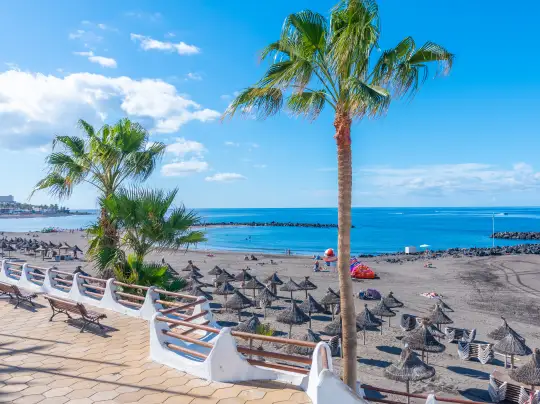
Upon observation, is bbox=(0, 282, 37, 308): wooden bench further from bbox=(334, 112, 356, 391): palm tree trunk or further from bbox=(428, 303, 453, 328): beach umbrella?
bbox=(428, 303, 453, 328): beach umbrella

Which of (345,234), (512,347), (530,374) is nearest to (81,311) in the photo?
(345,234)

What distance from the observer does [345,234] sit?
7.16m

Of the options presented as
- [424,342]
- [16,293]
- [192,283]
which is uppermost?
[16,293]

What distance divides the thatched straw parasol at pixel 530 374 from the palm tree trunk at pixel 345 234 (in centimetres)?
830

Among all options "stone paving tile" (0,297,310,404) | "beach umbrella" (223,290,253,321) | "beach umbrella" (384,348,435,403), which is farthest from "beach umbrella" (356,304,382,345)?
"stone paving tile" (0,297,310,404)

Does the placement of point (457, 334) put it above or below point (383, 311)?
below

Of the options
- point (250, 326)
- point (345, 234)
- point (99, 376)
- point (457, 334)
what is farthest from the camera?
point (457, 334)

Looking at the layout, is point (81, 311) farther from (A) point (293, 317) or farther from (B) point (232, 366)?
(A) point (293, 317)

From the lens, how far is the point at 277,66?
22.7 feet

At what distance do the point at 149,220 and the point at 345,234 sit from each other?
615cm

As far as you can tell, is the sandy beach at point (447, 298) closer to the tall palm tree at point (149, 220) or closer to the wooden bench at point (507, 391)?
the wooden bench at point (507, 391)

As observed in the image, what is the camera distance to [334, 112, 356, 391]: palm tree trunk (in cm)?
703

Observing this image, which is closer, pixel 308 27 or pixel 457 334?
pixel 308 27

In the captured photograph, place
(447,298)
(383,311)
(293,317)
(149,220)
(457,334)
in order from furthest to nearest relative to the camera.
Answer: (447,298)
(383,311)
(457,334)
(293,317)
(149,220)
